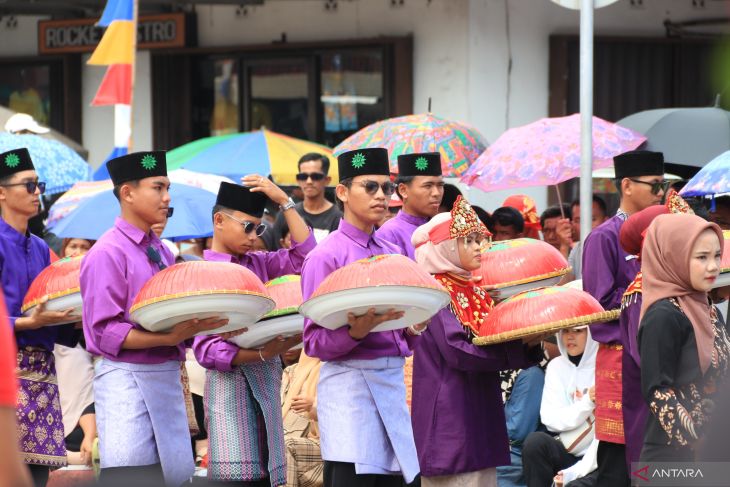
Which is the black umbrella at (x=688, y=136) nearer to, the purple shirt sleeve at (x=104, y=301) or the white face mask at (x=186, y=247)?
the white face mask at (x=186, y=247)

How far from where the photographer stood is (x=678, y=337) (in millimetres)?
4805

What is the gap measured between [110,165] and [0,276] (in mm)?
983

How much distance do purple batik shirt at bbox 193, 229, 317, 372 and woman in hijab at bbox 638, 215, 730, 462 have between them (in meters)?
1.88

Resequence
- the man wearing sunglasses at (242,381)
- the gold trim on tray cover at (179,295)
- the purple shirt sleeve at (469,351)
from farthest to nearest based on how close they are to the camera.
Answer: the man wearing sunglasses at (242,381), the purple shirt sleeve at (469,351), the gold trim on tray cover at (179,295)

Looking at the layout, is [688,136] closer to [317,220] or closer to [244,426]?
[317,220]

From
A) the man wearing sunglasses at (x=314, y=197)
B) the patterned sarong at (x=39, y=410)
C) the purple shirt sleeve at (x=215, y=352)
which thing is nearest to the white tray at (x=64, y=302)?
the patterned sarong at (x=39, y=410)

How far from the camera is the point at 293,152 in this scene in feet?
35.7

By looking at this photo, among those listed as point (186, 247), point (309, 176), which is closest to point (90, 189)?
point (309, 176)

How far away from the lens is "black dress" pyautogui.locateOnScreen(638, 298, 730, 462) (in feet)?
15.4

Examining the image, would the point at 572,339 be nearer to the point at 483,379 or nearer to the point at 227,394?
the point at 483,379

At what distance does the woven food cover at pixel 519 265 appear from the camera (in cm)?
611

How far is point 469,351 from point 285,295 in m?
0.84

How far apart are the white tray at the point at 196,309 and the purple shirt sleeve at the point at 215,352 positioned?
539 millimetres

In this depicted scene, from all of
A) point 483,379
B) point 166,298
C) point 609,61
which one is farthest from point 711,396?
point 609,61
